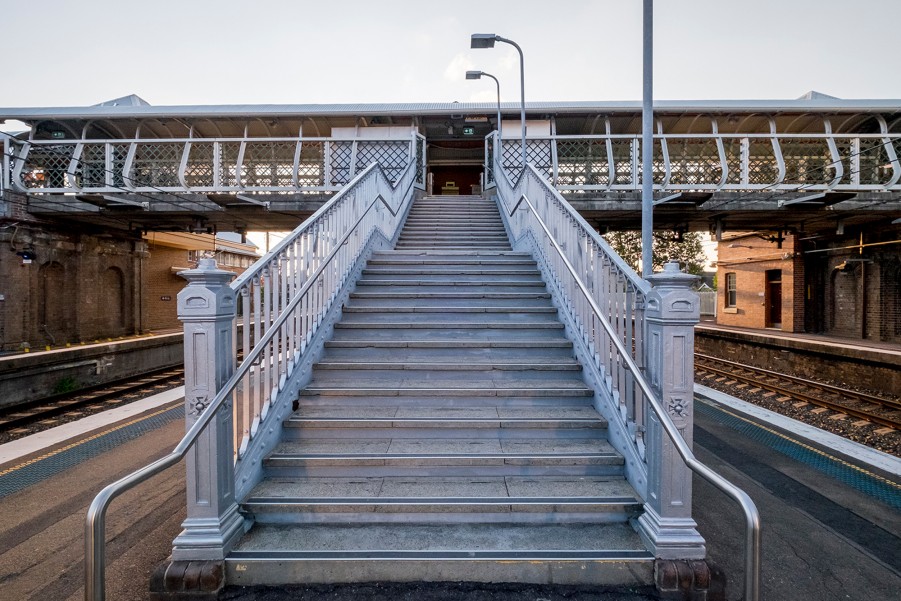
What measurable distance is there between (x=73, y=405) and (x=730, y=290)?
83.5 feet

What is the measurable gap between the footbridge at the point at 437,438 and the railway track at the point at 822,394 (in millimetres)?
7086

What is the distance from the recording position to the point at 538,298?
572 centimetres

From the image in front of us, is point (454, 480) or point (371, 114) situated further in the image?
point (371, 114)

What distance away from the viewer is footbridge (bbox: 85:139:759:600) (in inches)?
107

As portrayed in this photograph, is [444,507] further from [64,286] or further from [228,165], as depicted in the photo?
[64,286]

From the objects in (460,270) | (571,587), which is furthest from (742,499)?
(460,270)

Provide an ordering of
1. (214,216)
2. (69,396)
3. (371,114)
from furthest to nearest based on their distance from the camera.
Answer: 1. (371,114)
2. (214,216)
3. (69,396)

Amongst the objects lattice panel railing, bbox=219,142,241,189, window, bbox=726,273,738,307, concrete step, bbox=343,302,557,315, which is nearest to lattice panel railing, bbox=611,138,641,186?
concrete step, bbox=343,302,557,315

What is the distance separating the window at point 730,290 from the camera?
21.3 metres

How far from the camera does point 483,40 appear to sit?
9508mm

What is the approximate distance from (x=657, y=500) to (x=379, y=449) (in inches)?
85.4

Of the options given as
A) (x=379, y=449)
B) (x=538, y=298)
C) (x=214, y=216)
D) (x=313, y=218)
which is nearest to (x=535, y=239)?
(x=538, y=298)

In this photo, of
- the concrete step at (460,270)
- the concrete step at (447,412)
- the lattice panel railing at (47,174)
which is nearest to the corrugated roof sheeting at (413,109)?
the lattice panel railing at (47,174)

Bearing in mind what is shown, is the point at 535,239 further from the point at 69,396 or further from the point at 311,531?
the point at 69,396
